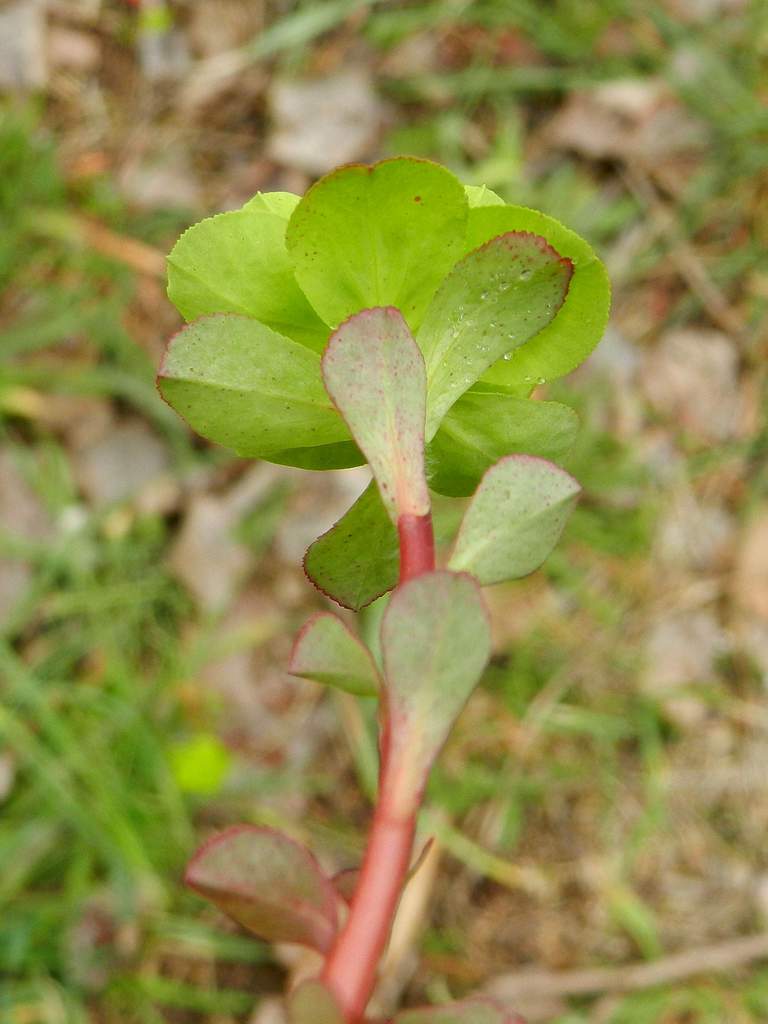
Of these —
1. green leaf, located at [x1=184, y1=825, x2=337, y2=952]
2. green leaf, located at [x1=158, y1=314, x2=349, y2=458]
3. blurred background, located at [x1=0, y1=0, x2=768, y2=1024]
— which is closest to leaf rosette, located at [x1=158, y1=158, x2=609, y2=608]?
green leaf, located at [x1=158, y1=314, x2=349, y2=458]

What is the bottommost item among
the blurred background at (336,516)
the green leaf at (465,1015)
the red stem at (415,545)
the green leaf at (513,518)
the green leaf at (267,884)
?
the blurred background at (336,516)

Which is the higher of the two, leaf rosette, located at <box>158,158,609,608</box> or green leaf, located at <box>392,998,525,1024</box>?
leaf rosette, located at <box>158,158,609,608</box>

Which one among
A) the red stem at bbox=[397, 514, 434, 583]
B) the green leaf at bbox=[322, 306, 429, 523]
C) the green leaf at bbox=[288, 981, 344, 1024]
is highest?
the green leaf at bbox=[322, 306, 429, 523]

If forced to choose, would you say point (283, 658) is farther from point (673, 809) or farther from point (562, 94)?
point (562, 94)

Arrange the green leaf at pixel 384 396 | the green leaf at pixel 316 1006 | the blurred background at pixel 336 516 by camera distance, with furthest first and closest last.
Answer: the blurred background at pixel 336 516
the green leaf at pixel 384 396
the green leaf at pixel 316 1006

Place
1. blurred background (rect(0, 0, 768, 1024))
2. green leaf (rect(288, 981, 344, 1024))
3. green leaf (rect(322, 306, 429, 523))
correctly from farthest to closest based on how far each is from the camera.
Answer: blurred background (rect(0, 0, 768, 1024)) → green leaf (rect(322, 306, 429, 523)) → green leaf (rect(288, 981, 344, 1024))

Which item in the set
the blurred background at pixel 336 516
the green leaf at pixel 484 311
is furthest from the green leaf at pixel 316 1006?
the blurred background at pixel 336 516

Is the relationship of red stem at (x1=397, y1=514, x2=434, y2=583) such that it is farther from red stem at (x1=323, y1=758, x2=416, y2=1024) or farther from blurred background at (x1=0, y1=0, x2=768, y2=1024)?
blurred background at (x1=0, y1=0, x2=768, y2=1024)

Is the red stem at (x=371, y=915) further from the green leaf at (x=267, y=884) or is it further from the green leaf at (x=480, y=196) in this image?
the green leaf at (x=480, y=196)
